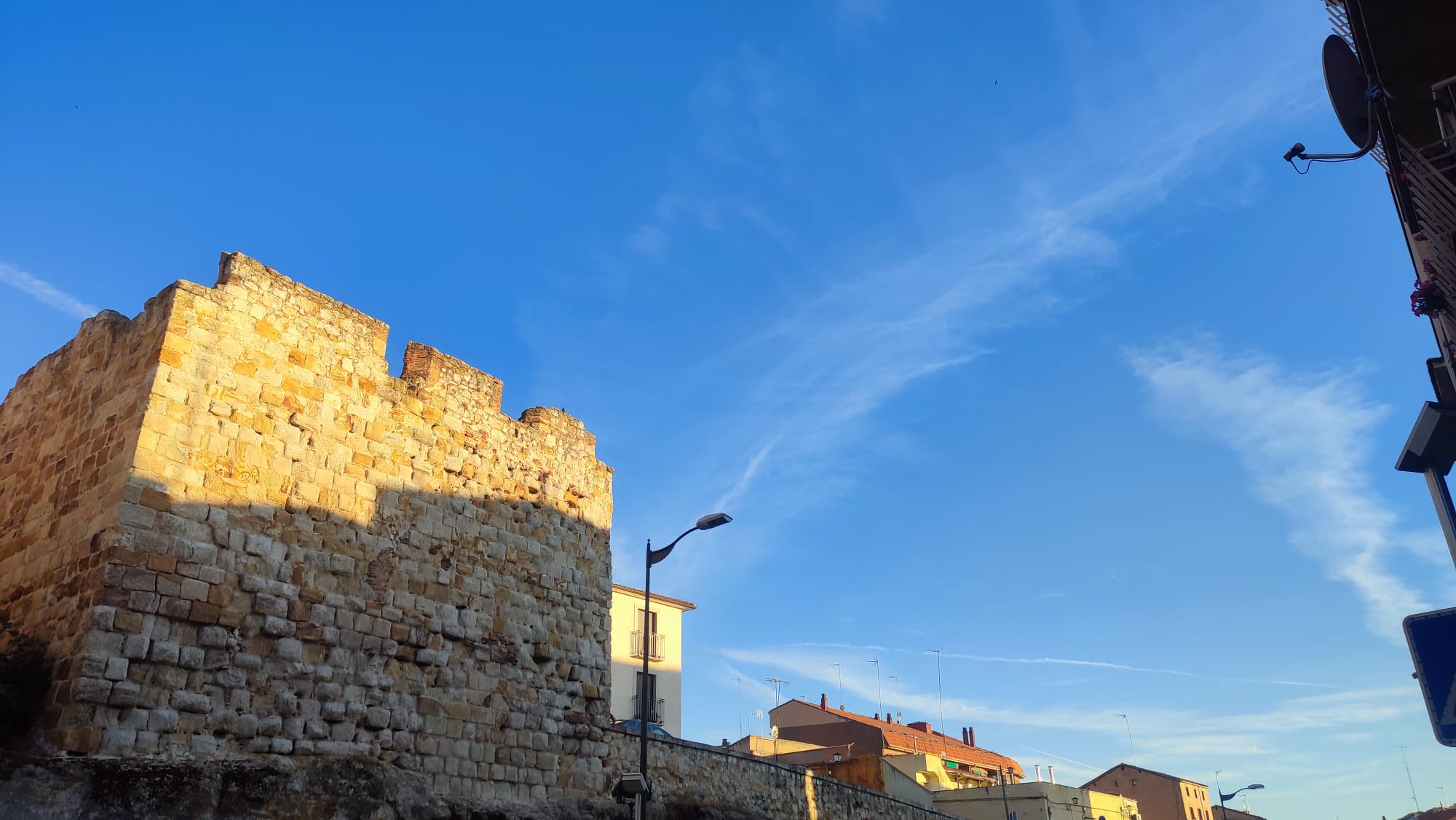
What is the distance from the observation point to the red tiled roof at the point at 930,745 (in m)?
50.6

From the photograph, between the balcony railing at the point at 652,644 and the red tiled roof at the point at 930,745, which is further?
the red tiled roof at the point at 930,745

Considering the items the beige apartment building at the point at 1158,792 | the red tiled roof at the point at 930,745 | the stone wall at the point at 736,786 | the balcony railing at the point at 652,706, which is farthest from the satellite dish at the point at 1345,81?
the beige apartment building at the point at 1158,792

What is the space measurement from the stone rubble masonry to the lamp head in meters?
2.37

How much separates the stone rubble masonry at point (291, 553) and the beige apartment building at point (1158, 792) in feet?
182

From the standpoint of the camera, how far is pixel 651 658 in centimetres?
3725

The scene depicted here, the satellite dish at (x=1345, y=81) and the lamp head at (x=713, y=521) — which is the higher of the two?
the satellite dish at (x=1345, y=81)

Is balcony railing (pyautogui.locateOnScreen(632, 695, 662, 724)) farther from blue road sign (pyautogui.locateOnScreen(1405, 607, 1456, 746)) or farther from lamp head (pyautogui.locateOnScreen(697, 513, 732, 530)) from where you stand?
blue road sign (pyautogui.locateOnScreen(1405, 607, 1456, 746))

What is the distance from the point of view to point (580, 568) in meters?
14.9

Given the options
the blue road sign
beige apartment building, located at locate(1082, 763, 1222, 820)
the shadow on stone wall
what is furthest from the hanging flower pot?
beige apartment building, located at locate(1082, 763, 1222, 820)

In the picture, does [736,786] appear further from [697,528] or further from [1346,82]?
[1346,82]

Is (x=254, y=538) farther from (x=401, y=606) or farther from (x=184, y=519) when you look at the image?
(x=401, y=606)

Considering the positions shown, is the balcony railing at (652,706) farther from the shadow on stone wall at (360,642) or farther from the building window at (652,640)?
the shadow on stone wall at (360,642)

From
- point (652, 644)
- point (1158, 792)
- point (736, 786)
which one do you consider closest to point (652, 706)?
point (652, 644)

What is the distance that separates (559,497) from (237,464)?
5023 mm
